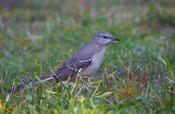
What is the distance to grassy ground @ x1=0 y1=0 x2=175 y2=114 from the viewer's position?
3.35m

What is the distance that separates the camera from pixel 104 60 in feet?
19.3

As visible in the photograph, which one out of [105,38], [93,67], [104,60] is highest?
[105,38]

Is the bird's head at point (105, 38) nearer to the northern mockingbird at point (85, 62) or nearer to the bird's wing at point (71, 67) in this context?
the northern mockingbird at point (85, 62)

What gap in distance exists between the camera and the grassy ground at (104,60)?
335 cm

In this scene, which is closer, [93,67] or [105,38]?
[93,67]

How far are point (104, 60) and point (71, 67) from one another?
38.9 inches

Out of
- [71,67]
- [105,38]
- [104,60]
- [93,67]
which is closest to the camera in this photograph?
[93,67]

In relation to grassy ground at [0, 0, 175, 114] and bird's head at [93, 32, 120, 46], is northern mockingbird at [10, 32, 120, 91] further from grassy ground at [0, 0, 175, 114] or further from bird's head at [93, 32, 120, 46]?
grassy ground at [0, 0, 175, 114]

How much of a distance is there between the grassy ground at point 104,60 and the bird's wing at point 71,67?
280 mm

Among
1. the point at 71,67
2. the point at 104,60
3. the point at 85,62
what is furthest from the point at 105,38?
the point at 71,67

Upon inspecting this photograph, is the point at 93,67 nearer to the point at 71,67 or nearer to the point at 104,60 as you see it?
the point at 71,67

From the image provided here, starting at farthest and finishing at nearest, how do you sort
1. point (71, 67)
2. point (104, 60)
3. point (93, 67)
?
point (104, 60)
point (71, 67)
point (93, 67)

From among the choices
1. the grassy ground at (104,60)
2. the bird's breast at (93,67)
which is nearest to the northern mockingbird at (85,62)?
the bird's breast at (93,67)

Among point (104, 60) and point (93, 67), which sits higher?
point (93, 67)
